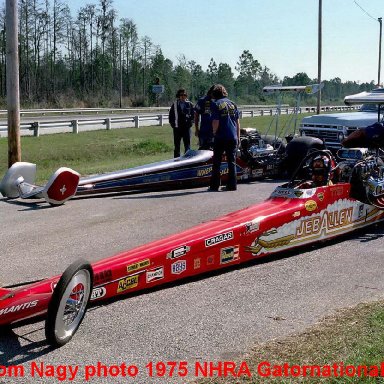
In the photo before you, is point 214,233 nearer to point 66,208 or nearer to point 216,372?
point 216,372

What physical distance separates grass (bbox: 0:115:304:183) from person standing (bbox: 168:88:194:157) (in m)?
1.62

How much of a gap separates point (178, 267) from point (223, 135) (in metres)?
5.95

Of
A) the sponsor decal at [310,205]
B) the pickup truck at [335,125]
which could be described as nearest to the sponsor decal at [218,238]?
the sponsor decal at [310,205]

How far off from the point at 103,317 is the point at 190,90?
7880 centimetres

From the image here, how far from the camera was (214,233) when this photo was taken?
6238 millimetres

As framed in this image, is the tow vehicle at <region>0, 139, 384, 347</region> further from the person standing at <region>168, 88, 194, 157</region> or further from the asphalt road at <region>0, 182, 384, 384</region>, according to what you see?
the person standing at <region>168, 88, 194, 157</region>

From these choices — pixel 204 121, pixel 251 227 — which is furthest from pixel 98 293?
pixel 204 121

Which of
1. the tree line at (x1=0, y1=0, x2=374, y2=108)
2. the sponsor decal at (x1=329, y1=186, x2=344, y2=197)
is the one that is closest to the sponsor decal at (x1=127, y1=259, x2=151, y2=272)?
the sponsor decal at (x1=329, y1=186, x2=344, y2=197)

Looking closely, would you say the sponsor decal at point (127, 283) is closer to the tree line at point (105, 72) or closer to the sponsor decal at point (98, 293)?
the sponsor decal at point (98, 293)

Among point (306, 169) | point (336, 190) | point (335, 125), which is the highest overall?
point (335, 125)

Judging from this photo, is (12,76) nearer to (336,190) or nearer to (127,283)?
(336,190)

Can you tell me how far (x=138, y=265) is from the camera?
550cm

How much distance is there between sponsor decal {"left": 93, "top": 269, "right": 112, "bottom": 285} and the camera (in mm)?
5182

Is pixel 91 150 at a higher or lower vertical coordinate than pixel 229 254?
higher
